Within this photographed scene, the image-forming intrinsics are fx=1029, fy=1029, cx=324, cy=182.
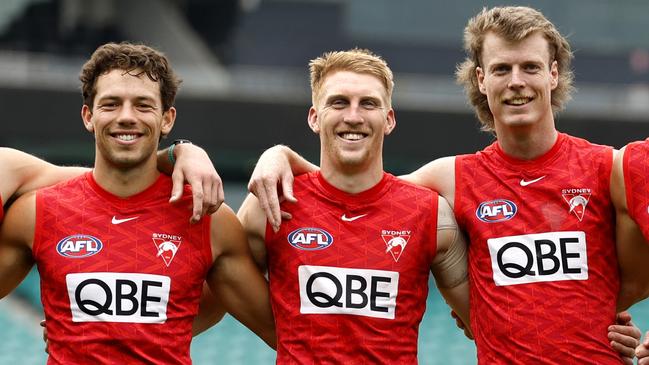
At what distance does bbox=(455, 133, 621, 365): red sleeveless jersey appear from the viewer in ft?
11.6

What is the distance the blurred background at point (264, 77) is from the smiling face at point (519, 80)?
278 inches

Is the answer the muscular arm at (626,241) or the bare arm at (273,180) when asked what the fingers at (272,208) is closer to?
the bare arm at (273,180)

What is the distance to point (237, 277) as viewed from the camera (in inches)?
147

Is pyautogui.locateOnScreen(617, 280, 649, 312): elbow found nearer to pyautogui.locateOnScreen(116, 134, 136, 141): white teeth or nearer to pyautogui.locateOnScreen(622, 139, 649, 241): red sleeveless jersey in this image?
pyautogui.locateOnScreen(622, 139, 649, 241): red sleeveless jersey

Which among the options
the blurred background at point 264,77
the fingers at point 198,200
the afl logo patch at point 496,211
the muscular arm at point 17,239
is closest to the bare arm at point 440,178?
the afl logo patch at point 496,211

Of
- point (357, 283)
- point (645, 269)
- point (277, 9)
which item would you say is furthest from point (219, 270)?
point (277, 9)

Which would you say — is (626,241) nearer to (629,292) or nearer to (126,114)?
(629,292)

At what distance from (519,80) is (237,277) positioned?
4.05 feet

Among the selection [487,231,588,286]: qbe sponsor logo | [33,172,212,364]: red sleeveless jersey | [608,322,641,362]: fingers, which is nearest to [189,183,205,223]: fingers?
[33,172,212,364]: red sleeveless jersey

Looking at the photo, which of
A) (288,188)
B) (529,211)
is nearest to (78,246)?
(288,188)

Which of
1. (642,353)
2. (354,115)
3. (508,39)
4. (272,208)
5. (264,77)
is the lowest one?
(642,353)

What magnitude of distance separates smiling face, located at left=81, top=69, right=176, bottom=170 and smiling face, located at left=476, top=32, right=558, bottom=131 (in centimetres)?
121

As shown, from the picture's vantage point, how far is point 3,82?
11.9 m

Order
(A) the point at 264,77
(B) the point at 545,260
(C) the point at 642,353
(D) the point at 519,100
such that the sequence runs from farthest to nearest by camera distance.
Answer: (A) the point at 264,77 < (D) the point at 519,100 < (B) the point at 545,260 < (C) the point at 642,353
